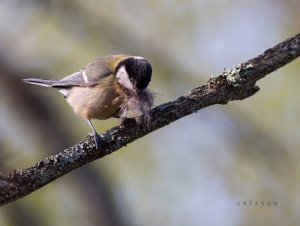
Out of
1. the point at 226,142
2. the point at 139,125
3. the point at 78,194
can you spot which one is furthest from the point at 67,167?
the point at 226,142

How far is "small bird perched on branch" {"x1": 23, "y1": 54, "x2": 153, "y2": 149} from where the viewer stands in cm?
320

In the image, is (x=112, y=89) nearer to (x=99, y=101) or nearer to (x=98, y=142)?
(x=99, y=101)

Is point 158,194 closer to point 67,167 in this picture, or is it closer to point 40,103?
point 40,103

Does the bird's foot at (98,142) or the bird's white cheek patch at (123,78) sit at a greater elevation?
the bird's white cheek patch at (123,78)


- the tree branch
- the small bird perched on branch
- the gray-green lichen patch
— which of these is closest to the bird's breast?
the small bird perched on branch

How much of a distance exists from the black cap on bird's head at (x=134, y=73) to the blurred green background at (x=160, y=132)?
1.67m

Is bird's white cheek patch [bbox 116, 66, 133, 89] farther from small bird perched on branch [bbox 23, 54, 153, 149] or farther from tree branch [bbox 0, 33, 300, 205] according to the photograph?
tree branch [bbox 0, 33, 300, 205]

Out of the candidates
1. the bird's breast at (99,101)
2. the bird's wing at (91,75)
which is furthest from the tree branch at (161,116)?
the bird's wing at (91,75)

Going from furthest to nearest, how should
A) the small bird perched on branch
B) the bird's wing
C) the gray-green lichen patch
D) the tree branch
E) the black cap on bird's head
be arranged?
1. the bird's wing
2. the black cap on bird's head
3. the small bird perched on branch
4. the gray-green lichen patch
5. the tree branch

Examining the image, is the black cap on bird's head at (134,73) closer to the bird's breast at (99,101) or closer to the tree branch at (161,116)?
the bird's breast at (99,101)

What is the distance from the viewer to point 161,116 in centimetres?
289

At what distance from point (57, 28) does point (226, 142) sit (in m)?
2.39

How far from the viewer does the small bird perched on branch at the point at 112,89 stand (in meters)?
3.20

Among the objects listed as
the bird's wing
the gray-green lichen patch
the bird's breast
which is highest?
the bird's wing
